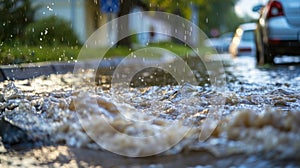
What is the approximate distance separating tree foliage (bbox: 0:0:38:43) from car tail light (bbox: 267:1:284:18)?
439cm

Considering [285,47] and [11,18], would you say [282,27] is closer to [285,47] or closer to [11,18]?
[285,47]

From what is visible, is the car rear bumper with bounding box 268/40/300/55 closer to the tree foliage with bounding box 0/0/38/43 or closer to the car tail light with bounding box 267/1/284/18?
the car tail light with bounding box 267/1/284/18

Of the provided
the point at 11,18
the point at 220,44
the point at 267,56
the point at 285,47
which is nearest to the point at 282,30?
the point at 285,47

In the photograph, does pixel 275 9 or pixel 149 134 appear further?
pixel 275 9

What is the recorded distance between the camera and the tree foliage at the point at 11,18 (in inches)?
332

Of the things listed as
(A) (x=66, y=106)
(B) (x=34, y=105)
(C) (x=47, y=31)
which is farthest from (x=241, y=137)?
(C) (x=47, y=31)

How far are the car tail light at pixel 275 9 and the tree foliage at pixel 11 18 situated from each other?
4.39 meters

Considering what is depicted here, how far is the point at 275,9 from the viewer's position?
11.4 meters

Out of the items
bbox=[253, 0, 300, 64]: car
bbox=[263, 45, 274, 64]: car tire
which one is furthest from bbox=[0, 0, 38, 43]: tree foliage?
bbox=[263, 45, 274, 64]: car tire

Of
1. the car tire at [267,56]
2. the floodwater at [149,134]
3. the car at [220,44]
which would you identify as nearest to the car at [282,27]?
the car tire at [267,56]

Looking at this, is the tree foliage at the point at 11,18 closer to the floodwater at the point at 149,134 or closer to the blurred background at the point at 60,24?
the blurred background at the point at 60,24

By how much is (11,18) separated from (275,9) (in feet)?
15.7

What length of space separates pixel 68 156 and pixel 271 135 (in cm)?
99

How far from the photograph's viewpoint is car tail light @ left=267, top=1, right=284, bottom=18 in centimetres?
1134
